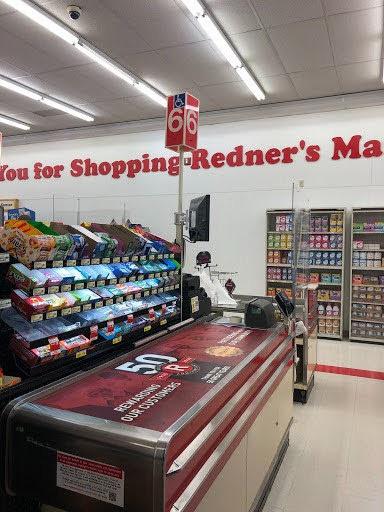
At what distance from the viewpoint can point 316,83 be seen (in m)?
7.11

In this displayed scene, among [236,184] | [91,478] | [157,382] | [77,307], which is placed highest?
[236,184]

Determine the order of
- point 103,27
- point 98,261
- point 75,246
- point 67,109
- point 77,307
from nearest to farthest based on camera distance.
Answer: point 77,307, point 75,246, point 98,261, point 103,27, point 67,109

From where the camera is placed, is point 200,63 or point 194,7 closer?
point 194,7

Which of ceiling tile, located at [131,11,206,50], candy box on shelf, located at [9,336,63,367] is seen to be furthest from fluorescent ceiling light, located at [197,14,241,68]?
candy box on shelf, located at [9,336,63,367]

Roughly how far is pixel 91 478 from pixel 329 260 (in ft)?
22.1

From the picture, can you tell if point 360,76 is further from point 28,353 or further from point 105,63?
point 28,353

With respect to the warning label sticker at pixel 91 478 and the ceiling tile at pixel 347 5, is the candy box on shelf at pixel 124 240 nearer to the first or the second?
the warning label sticker at pixel 91 478

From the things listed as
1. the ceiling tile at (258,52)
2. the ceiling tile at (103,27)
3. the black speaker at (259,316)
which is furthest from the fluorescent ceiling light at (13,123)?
the black speaker at (259,316)

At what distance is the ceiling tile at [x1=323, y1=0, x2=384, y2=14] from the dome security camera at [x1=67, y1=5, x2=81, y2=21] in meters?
2.85

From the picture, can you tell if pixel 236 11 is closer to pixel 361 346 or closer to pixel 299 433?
pixel 299 433

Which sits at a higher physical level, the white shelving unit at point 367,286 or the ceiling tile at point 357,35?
the ceiling tile at point 357,35

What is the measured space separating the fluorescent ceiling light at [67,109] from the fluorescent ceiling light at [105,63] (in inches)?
77.8

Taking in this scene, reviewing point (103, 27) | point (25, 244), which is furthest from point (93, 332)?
point (103, 27)

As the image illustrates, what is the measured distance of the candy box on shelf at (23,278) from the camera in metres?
2.04
